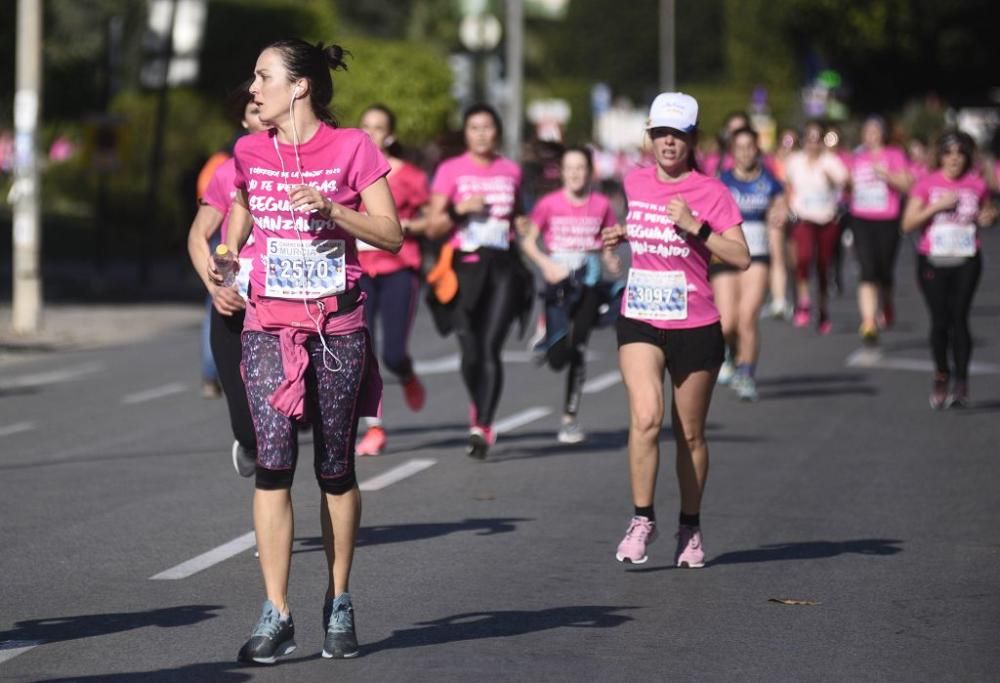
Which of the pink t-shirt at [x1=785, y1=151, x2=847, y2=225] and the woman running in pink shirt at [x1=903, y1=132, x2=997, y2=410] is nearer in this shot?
the woman running in pink shirt at [x1=903, y1=132, x2=997, y2=410]

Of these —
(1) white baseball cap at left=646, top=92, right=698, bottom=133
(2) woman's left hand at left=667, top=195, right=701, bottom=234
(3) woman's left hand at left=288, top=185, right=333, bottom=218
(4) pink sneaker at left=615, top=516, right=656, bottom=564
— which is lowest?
(4) pink sneaker at left=615, top=516, right=656, bottom=564

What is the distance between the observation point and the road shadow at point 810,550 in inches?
340

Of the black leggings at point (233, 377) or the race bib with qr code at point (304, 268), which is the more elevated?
the race bib with qr code at point (304, 268)

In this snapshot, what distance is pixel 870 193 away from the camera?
19547 mm

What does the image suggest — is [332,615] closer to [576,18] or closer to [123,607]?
[123,607]

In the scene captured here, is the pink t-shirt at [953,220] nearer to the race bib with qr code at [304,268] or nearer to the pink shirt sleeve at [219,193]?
the pink shirt sleeve at [219,193]

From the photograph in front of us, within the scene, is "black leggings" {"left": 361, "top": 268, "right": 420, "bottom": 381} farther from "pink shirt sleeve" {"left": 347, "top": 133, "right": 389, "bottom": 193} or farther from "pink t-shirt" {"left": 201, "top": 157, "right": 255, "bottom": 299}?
"pink shirt sleeve" {"left": 347, "top": 133, "right": 389, "bottom": 193}

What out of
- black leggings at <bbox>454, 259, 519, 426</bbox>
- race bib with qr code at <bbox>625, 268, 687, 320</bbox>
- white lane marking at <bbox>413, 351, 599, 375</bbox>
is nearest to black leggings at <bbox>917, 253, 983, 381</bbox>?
black leggings at <bbox>454, 259, 519, 426</bbox>

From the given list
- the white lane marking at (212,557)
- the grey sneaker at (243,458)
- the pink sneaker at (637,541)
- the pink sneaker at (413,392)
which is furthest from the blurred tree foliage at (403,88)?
the pink sneaker at (637,541)

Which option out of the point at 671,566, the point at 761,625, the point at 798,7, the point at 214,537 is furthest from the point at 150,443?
the point at 798,7

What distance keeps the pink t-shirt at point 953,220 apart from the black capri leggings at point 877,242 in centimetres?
524

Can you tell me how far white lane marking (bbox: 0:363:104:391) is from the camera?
16.5 m

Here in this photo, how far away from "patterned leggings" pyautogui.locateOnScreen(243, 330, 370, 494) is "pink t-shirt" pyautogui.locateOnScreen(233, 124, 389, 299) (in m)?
0.17

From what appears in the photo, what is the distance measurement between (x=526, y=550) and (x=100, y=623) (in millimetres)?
2210
